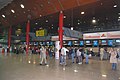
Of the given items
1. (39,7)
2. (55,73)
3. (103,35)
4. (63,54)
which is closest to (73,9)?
(39,7)

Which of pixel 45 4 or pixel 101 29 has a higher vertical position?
pixel 45 4

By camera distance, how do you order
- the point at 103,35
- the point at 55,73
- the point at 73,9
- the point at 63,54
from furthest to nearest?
the point at 103,35 → the point at 73,9 → the point at 63,54 → the point at 55,73

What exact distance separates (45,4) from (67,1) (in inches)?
147

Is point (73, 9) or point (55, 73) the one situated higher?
point (73, 9)

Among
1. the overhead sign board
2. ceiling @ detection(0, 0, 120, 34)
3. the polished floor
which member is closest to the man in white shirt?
the polished floor

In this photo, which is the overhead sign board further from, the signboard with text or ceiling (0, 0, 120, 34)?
ceiling (0, 0, 120, 34)

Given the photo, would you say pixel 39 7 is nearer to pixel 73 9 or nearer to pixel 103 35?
pixel 73 9

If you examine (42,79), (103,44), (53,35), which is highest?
(53,35)

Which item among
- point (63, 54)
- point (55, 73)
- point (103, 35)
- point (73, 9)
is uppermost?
point (73, 9)

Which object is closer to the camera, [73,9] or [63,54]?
[63,54]

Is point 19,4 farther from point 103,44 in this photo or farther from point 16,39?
point 16,39

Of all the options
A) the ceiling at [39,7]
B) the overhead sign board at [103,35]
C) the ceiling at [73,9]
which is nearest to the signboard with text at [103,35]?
the overhead sign board at [103,35]

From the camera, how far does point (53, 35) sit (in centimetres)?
3531

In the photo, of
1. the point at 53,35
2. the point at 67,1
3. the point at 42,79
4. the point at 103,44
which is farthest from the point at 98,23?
the point at 42,79
